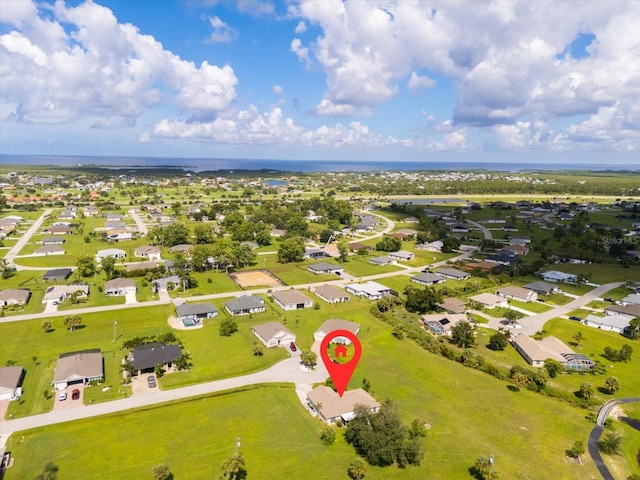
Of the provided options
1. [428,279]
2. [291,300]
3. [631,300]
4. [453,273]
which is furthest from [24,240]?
[631,300]

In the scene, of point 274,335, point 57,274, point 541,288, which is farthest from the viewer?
point 57,274

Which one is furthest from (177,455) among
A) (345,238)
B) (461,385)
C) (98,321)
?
(345,238)

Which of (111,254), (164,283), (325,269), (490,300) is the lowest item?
(325,269)

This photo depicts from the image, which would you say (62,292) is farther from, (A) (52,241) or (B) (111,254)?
(A) (52,241)

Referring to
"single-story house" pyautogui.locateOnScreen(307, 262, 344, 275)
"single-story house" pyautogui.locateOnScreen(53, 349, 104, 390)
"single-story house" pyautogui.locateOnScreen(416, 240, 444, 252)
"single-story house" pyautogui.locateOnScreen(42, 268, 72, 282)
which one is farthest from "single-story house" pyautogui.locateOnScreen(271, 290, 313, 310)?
"single-story house" pyautogui.locateOnScreen(416, 240, 444, 252)

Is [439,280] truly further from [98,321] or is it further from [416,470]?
[98,321]

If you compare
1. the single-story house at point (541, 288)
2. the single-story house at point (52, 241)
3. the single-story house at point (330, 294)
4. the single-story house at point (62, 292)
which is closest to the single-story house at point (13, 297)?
the single-story house at point (62, 292)
